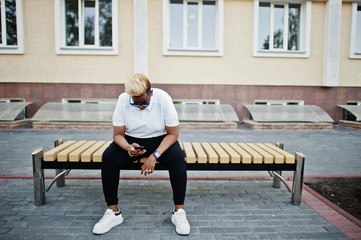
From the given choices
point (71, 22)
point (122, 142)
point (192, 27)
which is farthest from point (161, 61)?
point (122, 142)

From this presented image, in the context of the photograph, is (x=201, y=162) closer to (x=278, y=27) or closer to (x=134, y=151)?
(x=134, y=151)

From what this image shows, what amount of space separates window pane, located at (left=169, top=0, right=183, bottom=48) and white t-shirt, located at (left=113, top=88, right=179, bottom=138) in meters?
8.59

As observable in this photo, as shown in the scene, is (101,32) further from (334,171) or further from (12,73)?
(334,171)

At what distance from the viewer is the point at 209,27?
431 inches

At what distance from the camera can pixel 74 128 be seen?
8.56 m

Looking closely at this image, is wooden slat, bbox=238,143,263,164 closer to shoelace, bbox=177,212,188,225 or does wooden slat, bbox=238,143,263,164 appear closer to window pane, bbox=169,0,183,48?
shoelace, bbox=177,212,188,225

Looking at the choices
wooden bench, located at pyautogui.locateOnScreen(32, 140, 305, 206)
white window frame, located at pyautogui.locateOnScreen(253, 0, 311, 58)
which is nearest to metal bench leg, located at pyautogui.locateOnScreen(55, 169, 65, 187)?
wooden bench, located at pyautogui.locateOnScreen(32, 140, 305, 206)

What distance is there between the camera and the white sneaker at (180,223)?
96.0 inches

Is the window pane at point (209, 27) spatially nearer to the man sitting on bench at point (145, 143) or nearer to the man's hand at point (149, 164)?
the man sitting on bench at point (145, 143)

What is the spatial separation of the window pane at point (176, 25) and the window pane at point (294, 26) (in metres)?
4.73

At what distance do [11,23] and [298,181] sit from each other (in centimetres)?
1201

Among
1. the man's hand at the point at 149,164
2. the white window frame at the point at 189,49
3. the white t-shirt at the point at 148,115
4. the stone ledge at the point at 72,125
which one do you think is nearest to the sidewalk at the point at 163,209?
the man's hand at the point at 149,164

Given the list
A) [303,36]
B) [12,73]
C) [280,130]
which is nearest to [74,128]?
[12,73]

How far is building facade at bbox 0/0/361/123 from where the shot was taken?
10.2m
